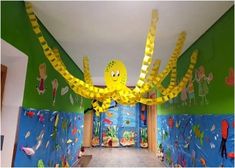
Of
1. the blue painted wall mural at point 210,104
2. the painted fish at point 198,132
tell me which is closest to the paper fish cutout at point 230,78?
the blue painted wall mural at point 210,104

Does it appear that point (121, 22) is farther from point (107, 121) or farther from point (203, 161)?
point (107, 121)

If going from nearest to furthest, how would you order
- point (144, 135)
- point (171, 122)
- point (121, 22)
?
point (121, 22) < point (171, 122) < point (144, 135)

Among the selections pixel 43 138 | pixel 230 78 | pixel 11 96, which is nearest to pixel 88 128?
pixel 43 138

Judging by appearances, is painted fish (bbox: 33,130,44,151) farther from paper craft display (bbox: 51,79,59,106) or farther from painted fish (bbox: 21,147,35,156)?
paper craft display (bbox: 51,79,59,106)

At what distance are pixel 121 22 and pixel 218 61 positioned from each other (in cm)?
113

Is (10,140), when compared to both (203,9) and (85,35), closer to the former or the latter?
(85,35)

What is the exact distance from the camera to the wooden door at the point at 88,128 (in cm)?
737

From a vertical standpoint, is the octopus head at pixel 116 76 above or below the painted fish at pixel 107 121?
above

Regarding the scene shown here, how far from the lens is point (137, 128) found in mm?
7801

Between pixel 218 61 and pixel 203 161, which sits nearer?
pixel 218 61

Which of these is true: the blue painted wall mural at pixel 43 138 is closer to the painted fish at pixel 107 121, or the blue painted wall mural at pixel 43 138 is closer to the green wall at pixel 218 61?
the green wall at pixel 218 61

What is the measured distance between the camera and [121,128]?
7.79m

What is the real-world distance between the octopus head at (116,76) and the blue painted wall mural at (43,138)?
2.95 ft

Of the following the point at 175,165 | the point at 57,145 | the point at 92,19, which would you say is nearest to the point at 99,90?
the point at 92,19
